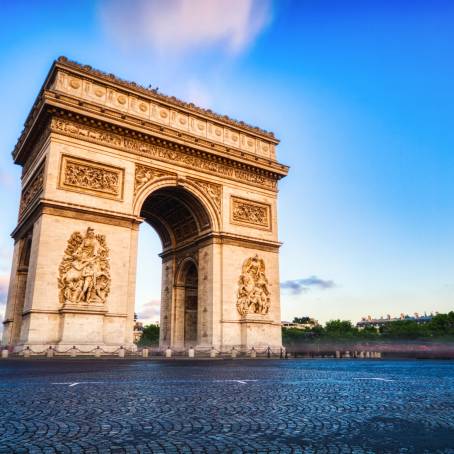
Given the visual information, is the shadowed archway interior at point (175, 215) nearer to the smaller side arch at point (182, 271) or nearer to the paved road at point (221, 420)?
the smaller side arch at point (182, 271)

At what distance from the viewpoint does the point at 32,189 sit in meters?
24.1

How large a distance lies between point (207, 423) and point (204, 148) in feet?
76.8

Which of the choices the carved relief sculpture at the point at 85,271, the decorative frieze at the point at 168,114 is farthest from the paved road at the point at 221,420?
the decorative frieze at the point at 168,114

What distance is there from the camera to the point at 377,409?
4.70 metres

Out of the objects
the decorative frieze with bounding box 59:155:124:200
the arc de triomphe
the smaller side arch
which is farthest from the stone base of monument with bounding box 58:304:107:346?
the smaller side arch

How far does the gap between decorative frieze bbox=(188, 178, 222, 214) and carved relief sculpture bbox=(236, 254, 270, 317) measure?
4.01 meters

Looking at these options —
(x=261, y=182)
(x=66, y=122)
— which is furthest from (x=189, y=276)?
(x=66, y=122)

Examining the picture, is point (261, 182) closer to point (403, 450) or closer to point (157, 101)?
point (157, 101)

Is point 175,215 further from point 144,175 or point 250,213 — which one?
point 144,175

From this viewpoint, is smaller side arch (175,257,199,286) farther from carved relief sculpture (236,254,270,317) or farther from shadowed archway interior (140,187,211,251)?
carved relief sculpture (236,254,270,317)

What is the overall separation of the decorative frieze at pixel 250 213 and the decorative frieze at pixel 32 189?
11163mm

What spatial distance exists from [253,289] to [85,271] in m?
10.4

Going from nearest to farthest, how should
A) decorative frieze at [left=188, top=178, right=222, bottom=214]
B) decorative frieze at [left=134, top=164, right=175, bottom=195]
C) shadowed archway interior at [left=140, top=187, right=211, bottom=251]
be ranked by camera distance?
1. decorative frieze at [left=134, top=164, right=175, bottom=195]
2. decorative frieze at [left=188, top=178, right=222, bottom=214]
3. shadowed archway interior at [left=140, top=187, right=211, bottom=251]

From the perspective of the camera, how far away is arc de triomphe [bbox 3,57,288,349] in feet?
66.4
